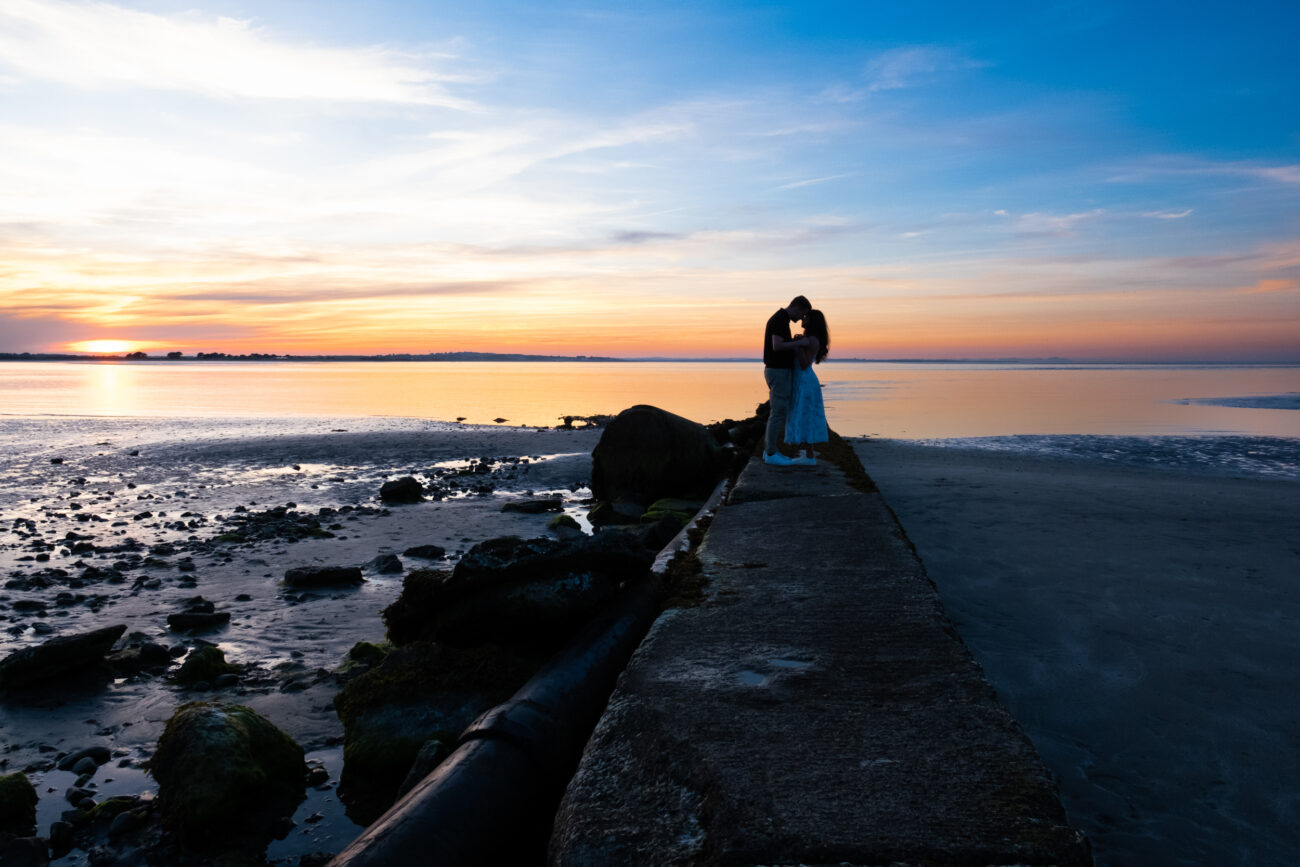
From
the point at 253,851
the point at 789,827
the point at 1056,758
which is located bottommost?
the point at 253,851

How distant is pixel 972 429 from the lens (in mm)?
24125

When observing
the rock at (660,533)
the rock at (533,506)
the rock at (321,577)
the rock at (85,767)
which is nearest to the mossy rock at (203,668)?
the rock at (85,767)

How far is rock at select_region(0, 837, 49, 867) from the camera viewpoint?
331cm

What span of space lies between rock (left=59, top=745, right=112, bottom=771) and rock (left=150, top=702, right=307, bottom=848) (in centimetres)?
63

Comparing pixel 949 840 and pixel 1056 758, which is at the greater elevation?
pixel 949 840

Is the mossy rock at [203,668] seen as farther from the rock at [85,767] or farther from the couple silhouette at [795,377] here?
the couple silhouette at [795,377]

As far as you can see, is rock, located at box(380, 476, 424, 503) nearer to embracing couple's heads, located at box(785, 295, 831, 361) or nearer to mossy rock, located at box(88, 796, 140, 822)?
embracing couple's heads, located at box(785, 295, 831, 361)

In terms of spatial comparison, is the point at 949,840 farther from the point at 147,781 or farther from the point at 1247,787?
the point at 147,781

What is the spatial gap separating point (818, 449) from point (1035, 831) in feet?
29.3

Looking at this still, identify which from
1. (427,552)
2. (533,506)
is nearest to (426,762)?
(427,552)

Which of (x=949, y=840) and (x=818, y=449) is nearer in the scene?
(x=949, y=840)

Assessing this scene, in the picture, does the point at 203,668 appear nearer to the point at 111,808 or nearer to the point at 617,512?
the point at 111,808

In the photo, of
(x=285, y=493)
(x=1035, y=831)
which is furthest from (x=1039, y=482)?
(x=285, y=493)

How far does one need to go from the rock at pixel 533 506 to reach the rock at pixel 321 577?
13.5 ft
